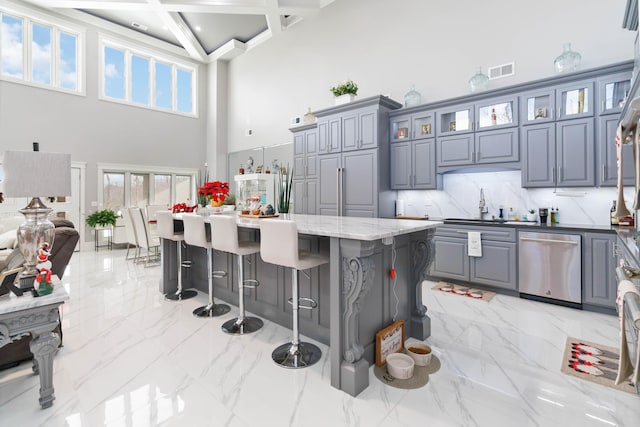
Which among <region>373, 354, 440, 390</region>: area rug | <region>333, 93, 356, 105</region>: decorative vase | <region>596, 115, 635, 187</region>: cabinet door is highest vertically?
<region>333, 93, 356, 105</region>: decorative vase

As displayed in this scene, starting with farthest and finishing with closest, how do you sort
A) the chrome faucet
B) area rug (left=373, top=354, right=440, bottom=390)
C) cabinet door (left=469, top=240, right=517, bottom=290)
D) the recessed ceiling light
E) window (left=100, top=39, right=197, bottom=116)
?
1. window (left=100, top=39, right=197, bottom=116)
2. the recessed ceiling light
3. the chrome faucet
4. cabinet door (left=469, top=240, right=517, bottom=290)
5. area rug (left=373, top=354, right=440, bottom=390)

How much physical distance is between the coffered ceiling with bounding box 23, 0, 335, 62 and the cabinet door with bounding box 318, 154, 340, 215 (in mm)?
3307

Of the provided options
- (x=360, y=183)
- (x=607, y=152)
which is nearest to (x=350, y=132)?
(x=360, y=183)

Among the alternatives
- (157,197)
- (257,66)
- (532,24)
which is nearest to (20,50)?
(157,197)

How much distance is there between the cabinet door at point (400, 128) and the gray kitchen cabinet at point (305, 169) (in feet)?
4.80

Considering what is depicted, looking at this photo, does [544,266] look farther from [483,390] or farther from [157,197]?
[157,197]

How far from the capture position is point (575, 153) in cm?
346

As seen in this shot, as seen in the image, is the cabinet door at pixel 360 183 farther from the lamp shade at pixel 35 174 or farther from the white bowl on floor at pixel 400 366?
the lamp shade at pixel 35 174

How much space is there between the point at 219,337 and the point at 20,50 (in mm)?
8237

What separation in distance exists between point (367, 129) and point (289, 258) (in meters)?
3.38

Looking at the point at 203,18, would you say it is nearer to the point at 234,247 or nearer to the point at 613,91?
the point at 234,247

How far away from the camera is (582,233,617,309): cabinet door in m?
3.12

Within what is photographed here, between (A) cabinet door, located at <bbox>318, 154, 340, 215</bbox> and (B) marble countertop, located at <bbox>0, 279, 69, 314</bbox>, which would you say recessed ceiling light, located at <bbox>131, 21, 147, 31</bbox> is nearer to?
(A) cabinet door, located at <bbox>318, 154, 340, 215</bbox>

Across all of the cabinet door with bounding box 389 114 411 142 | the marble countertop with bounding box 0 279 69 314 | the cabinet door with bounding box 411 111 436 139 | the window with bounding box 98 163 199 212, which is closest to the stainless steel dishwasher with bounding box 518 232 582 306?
the cabinet door with bounding box 411 111 436 139
